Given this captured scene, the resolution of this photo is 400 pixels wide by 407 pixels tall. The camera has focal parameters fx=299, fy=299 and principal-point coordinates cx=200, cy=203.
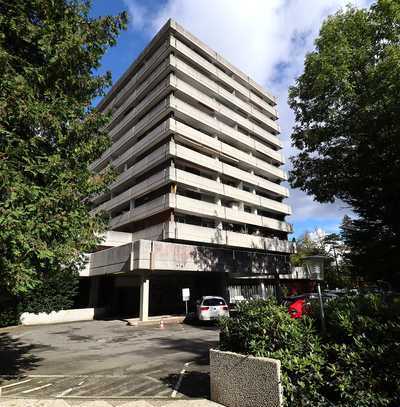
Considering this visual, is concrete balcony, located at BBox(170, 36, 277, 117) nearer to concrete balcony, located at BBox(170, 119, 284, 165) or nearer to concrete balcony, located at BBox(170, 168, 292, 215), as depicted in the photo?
concrete balcony, located at BBox(170, 119, 284, 165)

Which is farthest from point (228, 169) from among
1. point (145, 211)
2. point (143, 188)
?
point (145, 211)

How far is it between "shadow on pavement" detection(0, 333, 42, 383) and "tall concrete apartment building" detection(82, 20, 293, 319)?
8.10 m

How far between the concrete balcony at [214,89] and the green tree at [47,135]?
24311 millimetres

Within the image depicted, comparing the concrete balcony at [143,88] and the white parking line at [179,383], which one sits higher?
the concrete balcony at [143,88]

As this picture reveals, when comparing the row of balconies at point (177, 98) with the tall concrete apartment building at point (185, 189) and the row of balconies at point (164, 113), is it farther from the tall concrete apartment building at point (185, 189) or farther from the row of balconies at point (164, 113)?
the tall concrete apartment building at point (185, 189)

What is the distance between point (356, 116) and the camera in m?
14.0

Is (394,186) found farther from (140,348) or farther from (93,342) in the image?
(93,342)

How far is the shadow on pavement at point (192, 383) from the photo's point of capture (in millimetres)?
6218

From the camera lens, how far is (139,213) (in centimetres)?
2938

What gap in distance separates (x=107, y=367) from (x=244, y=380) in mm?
5267

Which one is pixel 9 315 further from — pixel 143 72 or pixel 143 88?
pixel 143 72

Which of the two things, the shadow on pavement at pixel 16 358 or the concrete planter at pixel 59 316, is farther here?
the concrete planter at pixel 59 316

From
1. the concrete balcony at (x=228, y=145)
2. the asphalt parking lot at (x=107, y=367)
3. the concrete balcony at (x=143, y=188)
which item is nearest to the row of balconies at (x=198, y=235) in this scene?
the concrete balcony at (x=143, y=188)

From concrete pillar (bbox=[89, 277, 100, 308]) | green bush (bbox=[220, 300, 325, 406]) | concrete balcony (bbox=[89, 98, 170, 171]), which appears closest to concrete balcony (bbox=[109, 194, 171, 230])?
concrete balcony (bbox=[89, 98, 170, 171])
